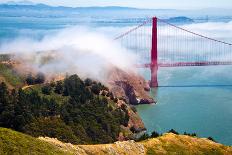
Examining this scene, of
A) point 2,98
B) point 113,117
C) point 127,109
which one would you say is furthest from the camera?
point 127,109

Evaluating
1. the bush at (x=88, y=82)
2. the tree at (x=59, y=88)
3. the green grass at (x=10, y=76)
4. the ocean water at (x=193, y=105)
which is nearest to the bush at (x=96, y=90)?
the bush at (x=88, y=82)

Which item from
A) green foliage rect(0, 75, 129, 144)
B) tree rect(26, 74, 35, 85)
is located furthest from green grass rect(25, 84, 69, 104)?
tree rect(26, 74, 35, 85)

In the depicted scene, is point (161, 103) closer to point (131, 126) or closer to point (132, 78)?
point (132, 78)

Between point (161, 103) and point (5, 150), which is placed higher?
point (5, 150)

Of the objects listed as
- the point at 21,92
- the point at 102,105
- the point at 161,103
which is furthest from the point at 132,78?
the point at 21,92

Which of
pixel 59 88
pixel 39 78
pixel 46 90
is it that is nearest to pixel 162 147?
pixel 46 90

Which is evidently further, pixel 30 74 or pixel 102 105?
pixel 30 74

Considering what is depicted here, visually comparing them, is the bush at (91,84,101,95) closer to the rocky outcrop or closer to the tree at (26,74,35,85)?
the tree at (26,74,35,85)
